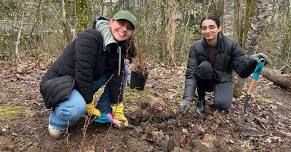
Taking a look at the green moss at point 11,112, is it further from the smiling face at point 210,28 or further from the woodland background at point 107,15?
the woodland background at point 107,15

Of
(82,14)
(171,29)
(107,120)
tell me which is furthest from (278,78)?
(107,120)

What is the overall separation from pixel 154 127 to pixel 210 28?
136cm

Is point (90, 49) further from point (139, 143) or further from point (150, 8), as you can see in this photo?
point (150, 8)

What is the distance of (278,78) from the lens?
290 inches

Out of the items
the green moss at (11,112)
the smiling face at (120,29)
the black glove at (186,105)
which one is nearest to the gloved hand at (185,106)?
the black glove at (186,105)

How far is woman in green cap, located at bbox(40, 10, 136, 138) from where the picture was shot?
3.13 m

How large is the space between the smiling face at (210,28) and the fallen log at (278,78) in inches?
142

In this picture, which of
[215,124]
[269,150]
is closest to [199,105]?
[215,124]

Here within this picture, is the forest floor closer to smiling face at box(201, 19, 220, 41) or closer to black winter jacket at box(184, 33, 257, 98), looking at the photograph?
black winter jacket at box(184, 33, 257, 98)

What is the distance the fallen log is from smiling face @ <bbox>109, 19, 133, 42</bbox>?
16.1 ft

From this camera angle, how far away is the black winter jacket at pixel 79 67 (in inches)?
123

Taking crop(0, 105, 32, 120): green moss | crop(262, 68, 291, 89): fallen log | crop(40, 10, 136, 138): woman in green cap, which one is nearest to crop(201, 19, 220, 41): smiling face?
crop(40, 10, 136, 138): woman in green cap

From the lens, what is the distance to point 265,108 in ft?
17.1

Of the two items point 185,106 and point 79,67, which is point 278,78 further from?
point 79,67
